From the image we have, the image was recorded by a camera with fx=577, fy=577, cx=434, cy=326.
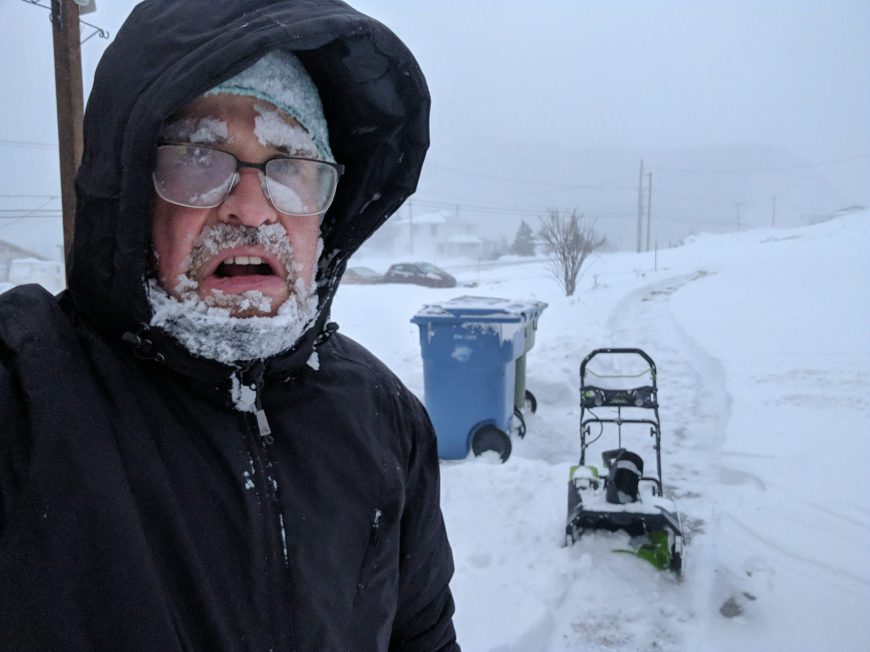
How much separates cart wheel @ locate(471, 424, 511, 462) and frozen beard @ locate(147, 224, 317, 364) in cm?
416

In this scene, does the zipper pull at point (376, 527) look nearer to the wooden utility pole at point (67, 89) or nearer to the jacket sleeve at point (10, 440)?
the jacket sleeve at point (10, 440)

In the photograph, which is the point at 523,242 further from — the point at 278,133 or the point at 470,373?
the point at 278,133

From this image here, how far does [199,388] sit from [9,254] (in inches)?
576

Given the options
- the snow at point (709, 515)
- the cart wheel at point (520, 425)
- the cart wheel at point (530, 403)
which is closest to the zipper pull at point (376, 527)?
the snow at point (709, 515)

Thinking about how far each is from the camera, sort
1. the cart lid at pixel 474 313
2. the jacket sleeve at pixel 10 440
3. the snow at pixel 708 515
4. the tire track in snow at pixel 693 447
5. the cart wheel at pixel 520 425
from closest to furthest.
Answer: the jacket sleeve at pixel 10 440 → the snow at pixel 708 515 → the tire track in snow at pixel 693 447 → the cart lid at pixel 474 313 → the cart wheel at pixel 520 425

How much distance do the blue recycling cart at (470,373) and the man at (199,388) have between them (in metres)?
3.73

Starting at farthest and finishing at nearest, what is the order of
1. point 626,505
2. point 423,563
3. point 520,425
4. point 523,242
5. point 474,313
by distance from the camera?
point 523,242 → point 520,425 → point 474,313 → point 626,505 → point 423,563

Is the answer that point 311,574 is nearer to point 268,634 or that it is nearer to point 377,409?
point 268,634

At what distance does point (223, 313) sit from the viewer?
111 cm

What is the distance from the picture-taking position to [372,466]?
1.33 meters

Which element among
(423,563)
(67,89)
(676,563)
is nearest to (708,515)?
(676,563)

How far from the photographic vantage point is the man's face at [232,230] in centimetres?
113

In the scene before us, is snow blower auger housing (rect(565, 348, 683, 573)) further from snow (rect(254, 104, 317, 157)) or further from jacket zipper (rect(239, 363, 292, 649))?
snow (rect(254, 104, 317, 157))

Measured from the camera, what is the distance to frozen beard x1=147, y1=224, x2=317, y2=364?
1092 millimetres
